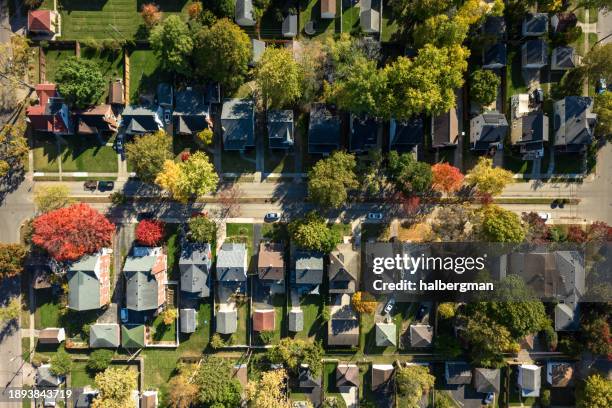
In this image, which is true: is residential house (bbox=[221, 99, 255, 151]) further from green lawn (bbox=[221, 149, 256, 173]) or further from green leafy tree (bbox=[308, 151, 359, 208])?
green leafy tree (bbox=[308, 151, 359, 208])

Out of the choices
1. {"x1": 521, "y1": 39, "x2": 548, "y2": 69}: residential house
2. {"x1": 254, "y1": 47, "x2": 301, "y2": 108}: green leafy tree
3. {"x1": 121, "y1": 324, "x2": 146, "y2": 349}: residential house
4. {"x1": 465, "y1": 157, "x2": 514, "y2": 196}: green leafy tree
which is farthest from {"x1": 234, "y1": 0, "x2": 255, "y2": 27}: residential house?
{"x1": 121, "y1": 324, "x2": 146, "y2": 349}: residential house

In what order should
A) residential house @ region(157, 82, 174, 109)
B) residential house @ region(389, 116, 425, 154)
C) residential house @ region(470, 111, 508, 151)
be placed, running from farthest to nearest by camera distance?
1. residential house @ region(157, 82, 174, 109)
2. residential house @ region(389, 116, 425, 154)
3. residential house @ region(470, 111, 508, 151)

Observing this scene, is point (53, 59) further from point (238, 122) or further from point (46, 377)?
point (46, 377)

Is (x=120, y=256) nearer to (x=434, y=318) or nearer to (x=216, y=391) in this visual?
(x=216, y=391)

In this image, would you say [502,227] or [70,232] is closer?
[70,232]

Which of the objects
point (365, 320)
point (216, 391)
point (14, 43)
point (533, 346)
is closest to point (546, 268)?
point (533, 346)

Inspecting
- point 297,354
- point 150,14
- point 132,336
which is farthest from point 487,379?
point 150,14

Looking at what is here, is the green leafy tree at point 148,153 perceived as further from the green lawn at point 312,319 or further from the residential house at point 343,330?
the residential house at point 343,330
